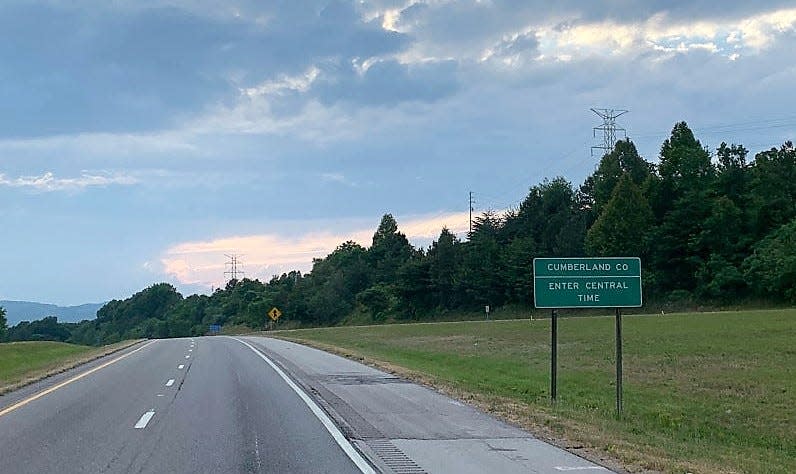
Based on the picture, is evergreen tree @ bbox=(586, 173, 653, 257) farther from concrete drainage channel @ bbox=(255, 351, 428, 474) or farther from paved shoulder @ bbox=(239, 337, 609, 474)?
paved shoulder @ bbox=(239, 337, 609, 474)

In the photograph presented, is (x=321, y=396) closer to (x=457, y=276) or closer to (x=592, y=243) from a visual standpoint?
(x=592, y=243)

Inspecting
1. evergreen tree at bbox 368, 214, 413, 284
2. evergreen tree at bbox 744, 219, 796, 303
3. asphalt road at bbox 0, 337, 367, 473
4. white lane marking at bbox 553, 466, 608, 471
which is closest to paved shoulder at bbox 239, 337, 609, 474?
white lane marking at bbox 553, 466, 608, 471

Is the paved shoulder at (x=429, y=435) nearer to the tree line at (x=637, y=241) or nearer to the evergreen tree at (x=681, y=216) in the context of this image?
the tree line at (x=637, y=241)

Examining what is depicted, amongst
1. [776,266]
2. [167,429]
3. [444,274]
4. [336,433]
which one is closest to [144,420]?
[167,429]

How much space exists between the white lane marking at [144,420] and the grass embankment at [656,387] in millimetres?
6426

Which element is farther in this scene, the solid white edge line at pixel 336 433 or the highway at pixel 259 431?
the highway at pixel 259 431

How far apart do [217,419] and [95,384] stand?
35.6 feet

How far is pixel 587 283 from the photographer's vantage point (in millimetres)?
19984

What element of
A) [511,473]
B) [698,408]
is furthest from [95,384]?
[511,473]

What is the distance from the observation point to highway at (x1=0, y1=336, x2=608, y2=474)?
11.6 meters

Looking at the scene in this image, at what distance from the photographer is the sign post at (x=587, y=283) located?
65.4ft

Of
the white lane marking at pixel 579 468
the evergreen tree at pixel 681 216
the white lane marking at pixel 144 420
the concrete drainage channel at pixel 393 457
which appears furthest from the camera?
the evergreen tree at pixel 681 216

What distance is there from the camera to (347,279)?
530 feet

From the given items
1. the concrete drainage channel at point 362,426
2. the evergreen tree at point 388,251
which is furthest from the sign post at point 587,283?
the evergreen tree at point 388,251
